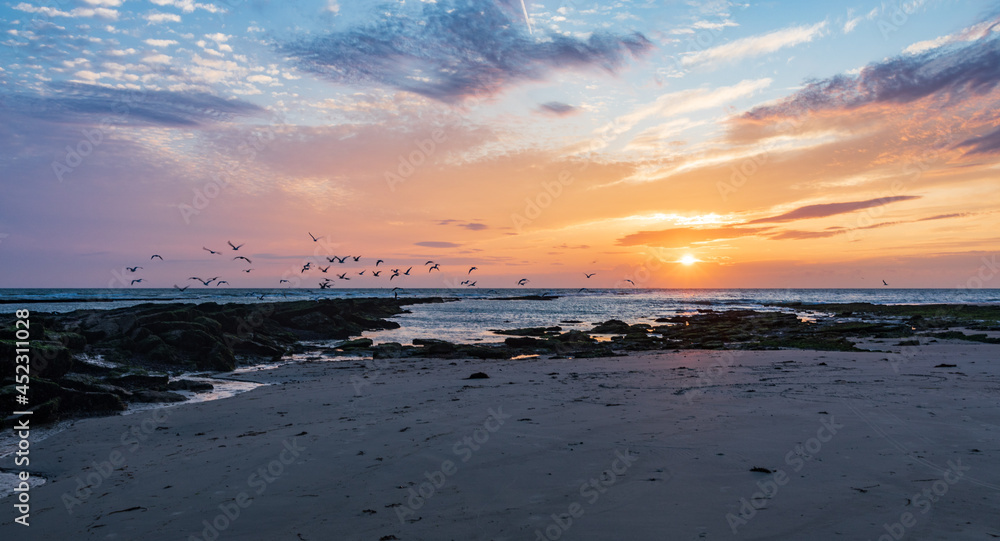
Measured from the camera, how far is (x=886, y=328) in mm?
27828

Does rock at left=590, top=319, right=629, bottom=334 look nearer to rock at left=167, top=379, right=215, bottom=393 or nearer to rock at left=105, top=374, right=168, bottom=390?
rock at left=167, top=379, right=215, bottom=393

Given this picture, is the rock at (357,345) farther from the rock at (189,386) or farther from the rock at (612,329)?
the rock at (612,329)

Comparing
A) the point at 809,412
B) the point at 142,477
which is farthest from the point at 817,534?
the point at 142,477

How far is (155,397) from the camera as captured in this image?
1298 cm

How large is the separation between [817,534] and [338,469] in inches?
221

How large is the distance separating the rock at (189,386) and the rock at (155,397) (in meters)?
1.15

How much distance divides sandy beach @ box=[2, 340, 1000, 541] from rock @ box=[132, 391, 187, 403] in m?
1.61

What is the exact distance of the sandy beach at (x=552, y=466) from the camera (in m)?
5.09

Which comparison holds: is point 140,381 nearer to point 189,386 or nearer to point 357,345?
point 189,386

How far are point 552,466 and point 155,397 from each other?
11.5m

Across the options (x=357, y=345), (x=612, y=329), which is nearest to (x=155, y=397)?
(x=357, y=345)

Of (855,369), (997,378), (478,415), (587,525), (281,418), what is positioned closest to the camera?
(587,525)

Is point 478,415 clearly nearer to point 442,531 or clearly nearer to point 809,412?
point 442,531

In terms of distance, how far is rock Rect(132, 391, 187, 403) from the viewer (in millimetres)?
12812
